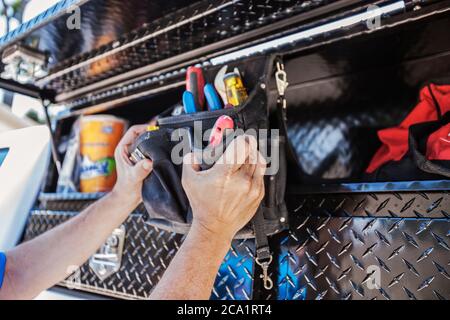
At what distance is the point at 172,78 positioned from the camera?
130 cm

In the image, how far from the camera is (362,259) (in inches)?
33.2

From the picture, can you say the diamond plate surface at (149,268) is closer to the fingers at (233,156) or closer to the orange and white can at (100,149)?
the orange and white can at (100,149)

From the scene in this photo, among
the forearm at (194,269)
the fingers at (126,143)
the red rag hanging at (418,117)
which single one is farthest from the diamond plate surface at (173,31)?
the forearm at (194,269)

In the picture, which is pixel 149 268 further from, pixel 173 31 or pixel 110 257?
pixel 173 31

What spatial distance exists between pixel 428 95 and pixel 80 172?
1338 millimetres

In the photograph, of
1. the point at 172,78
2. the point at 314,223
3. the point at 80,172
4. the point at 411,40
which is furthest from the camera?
the point at 80,172

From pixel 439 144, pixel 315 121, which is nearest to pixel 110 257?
pixel 315 121

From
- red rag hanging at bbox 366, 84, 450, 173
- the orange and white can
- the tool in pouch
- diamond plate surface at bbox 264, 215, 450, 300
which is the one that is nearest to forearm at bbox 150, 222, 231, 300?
the tool in pouch

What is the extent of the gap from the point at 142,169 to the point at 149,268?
404 mm

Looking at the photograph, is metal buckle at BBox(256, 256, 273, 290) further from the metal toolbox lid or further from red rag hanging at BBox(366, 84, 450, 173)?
the metal toolbox lid

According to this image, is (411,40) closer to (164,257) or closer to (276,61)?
(276,61)

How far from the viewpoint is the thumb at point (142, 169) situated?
958 mm
